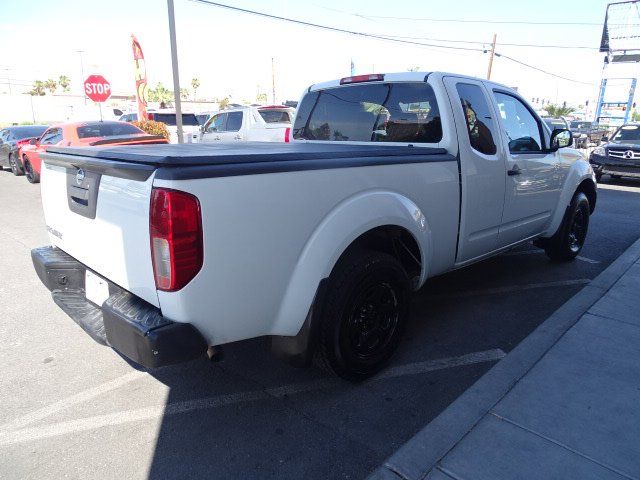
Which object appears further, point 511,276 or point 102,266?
point 511,276

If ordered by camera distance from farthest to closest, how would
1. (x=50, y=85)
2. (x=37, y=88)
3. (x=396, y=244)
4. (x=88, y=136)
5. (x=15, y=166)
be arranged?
(x=50, y=85) → (x=37, y=88) → (x=15, y=166) → (x=88, y=136) → (x=396, y=244)

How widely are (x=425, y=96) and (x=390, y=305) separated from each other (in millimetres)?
1641

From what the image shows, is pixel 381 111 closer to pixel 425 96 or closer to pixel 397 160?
pixel 425 96

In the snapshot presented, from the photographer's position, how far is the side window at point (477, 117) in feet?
11.6

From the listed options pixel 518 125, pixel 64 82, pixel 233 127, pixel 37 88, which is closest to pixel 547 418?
pixel 518 125

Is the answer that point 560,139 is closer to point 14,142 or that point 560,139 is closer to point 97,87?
point 14,142

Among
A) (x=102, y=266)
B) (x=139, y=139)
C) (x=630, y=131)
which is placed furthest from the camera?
(x=630, y=131)

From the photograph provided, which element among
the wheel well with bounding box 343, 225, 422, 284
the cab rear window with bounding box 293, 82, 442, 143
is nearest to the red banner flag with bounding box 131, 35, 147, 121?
the cab rear window with bounding box 293, 82, 442, 143

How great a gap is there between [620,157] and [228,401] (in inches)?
→ 499

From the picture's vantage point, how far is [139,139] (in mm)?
9125

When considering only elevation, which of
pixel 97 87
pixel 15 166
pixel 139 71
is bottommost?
pixel 15 166

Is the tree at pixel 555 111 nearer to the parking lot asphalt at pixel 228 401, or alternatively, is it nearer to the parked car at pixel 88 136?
the parked car at pixel 88 136

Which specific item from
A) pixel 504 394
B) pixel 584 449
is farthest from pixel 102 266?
pixel 584 449

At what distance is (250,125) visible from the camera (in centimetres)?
1216
